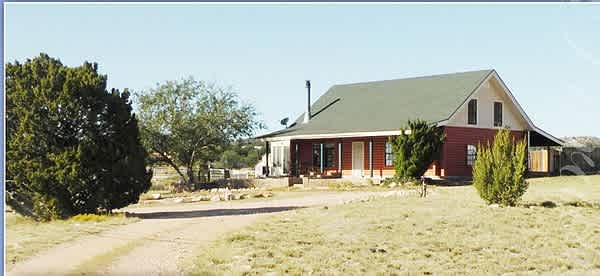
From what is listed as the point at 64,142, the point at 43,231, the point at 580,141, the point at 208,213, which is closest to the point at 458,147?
the point at 580,141

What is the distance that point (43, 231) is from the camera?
12.8 meters

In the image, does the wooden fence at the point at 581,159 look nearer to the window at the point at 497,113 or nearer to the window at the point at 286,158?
the window at the point at 497,113

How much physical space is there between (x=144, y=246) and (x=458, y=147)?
1996 cm

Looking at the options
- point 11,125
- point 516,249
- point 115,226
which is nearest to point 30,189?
point 11,125

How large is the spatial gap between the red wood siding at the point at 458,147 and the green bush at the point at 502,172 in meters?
11.1

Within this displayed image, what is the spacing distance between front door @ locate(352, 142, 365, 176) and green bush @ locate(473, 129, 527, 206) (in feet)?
43.8

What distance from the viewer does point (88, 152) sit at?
1487 centimetres

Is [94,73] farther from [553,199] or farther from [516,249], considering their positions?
[553,199]

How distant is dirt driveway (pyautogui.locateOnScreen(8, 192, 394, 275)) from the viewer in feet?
30.0

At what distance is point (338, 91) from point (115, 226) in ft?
70.6

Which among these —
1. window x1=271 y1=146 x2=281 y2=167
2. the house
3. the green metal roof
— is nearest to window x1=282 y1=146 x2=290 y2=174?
the house

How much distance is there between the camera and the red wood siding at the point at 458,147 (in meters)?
27.7

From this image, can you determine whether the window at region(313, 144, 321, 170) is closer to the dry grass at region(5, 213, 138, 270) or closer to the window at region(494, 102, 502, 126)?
the window at region(494, 102, 502, 126)

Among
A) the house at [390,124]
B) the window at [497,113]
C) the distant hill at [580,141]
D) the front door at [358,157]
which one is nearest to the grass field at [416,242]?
the house at [390,124]
